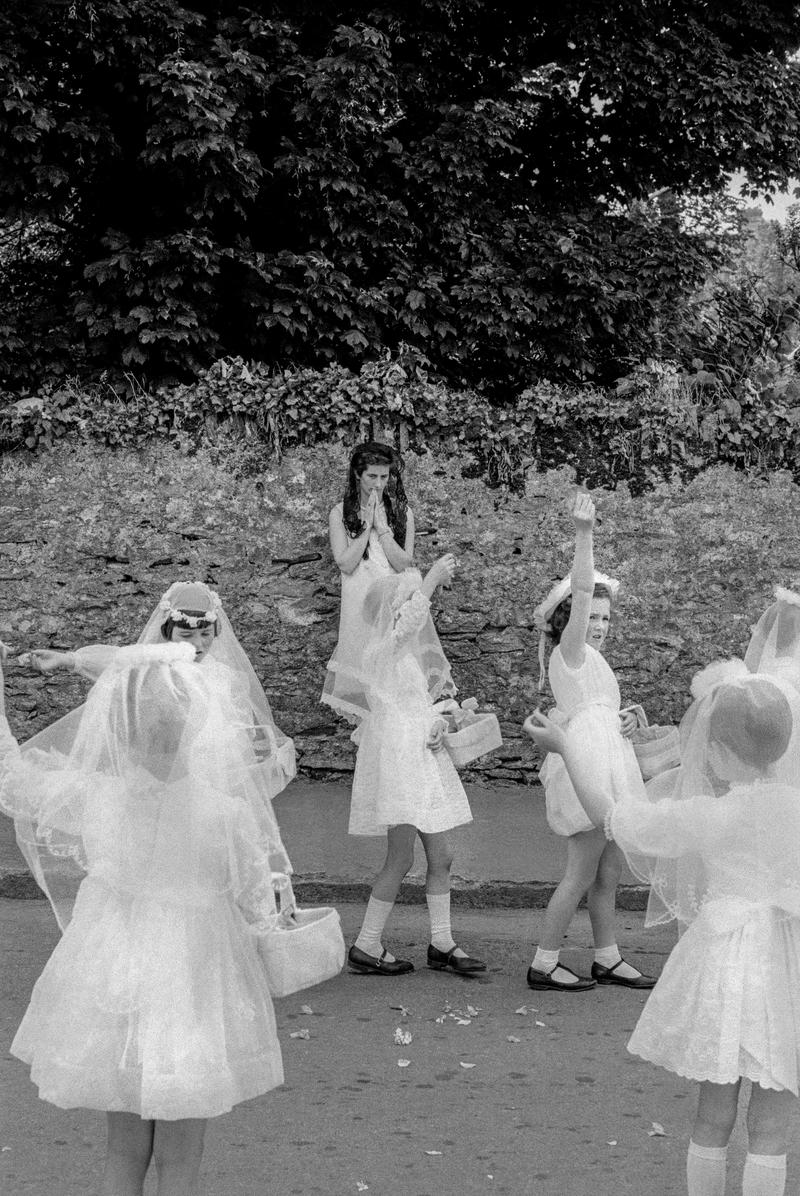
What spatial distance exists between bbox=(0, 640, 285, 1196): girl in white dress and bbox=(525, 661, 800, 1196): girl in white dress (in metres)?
0.94

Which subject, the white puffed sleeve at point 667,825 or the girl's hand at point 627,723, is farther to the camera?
the girl's hand at point 627,723

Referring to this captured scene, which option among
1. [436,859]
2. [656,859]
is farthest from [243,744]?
[436,859]

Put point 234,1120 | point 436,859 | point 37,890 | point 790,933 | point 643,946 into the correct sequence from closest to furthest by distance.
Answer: point 790,933 → point 234,1120 → point 436,859 → point 643,946 → point 37,890

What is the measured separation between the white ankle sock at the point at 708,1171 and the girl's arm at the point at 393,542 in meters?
5.09

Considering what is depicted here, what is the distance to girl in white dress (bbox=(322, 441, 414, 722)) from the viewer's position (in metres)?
7.83

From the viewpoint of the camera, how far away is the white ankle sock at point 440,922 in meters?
5.55

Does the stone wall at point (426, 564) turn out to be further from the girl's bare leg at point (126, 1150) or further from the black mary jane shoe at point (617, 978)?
the girl's bare leg at point (126, 1150)

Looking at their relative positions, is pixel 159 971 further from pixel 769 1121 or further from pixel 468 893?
pixel 468 893

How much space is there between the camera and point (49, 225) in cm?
1125

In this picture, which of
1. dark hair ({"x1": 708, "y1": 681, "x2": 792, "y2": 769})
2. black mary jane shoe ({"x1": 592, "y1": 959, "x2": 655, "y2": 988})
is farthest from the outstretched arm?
black mary jane shoe ({"x1": 592, "y1": 959, "x2": 655, "y2": 988})

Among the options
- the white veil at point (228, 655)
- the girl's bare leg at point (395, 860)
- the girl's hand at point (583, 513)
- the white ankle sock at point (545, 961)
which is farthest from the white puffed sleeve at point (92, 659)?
the white ankle sock at point (545, 961)

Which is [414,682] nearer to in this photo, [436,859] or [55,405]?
[436,859]

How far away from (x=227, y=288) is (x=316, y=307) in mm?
724

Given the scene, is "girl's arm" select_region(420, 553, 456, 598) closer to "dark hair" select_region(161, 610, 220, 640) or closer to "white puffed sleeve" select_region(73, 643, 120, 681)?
"dark hair" select_region(161, 610, 220, 640)
